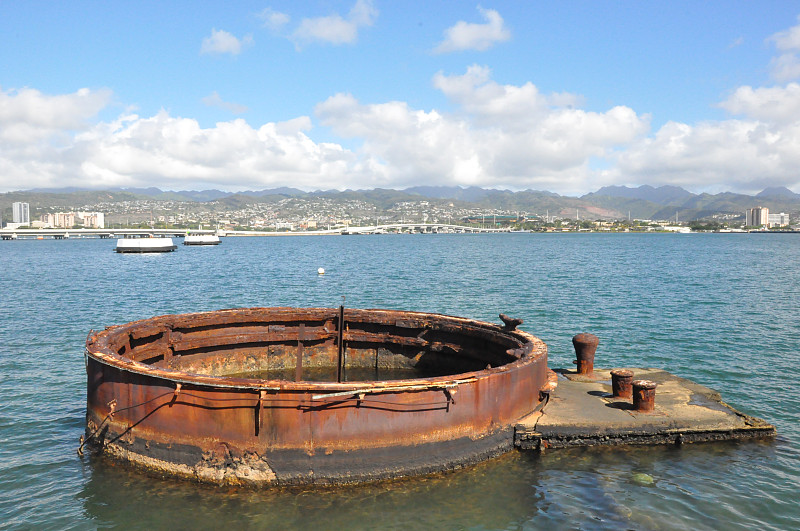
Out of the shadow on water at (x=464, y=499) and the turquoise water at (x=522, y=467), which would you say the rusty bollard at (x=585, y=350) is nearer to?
the turquoise water at (x=522, y=467)

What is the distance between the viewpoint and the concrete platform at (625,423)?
11492 millimetres

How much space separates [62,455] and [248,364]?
18.6ft

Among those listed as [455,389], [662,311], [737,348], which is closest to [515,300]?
[662,311]

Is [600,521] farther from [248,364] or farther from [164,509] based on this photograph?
[248,364]

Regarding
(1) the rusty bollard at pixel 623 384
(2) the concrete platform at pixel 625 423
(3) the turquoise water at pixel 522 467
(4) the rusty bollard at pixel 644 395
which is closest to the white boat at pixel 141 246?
(3) the turquoise water at pixel 522 467

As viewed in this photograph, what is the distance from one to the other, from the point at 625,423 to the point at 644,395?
1.02m

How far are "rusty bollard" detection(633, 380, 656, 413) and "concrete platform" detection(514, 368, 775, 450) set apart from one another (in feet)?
0.53

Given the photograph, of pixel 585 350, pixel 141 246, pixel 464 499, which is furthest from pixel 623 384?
pixel 141 246

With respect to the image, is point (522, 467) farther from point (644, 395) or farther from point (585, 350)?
point (585, 350)

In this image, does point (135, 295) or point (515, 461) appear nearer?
point (515, 461)

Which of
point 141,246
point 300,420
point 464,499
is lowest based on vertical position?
point 464,499

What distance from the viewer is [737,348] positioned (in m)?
23.0

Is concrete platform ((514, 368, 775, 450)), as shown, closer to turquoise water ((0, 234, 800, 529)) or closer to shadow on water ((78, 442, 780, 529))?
turquoise water ((0, 234, 800, 529))

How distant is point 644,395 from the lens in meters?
12.3
